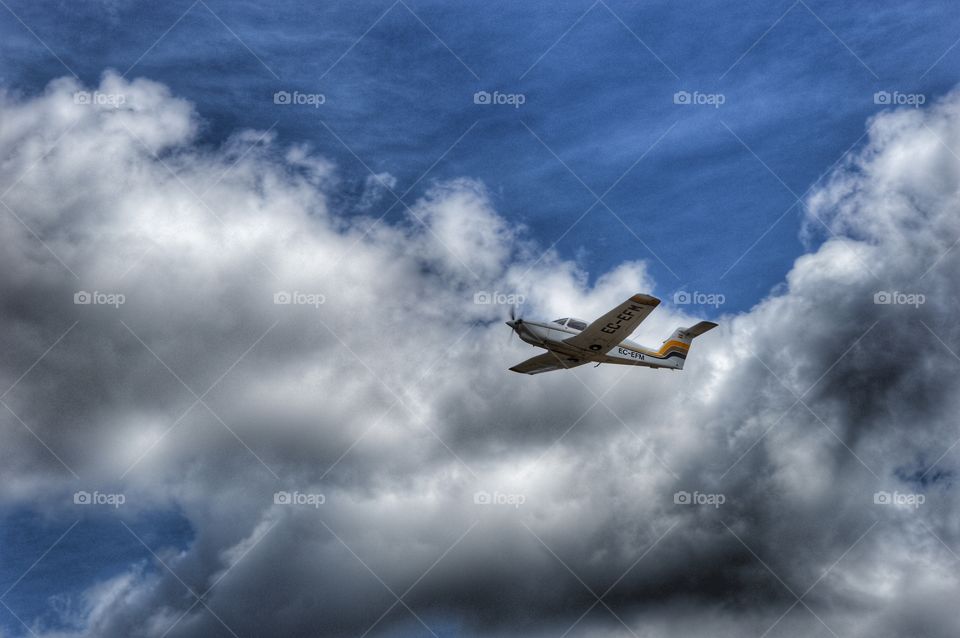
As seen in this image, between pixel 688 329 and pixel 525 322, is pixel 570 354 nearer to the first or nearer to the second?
pixel 525 322

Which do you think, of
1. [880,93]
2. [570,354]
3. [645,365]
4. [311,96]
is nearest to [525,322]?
[570,354]

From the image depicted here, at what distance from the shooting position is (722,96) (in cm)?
9481

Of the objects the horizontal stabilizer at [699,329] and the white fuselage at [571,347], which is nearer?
the white fuselage at [571,347]

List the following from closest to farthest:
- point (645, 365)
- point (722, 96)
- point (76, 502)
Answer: point (76, 502) < point (722, 96) < point (645, 365)

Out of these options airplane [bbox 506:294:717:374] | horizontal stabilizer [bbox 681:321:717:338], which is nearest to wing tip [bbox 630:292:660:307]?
airplane [bbox 506:294:717:374]

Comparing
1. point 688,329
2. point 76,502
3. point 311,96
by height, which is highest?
point 311,96

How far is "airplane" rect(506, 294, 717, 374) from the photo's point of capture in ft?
292

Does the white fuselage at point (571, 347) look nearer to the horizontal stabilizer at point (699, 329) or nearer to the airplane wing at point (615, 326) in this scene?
the airplane wing at point (615, 326)

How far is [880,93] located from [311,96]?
172 ft

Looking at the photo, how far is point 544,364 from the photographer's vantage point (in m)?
101

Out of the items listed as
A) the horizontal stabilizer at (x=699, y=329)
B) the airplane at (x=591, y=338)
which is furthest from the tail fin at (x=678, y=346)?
the airplane at (x=591, y=338)

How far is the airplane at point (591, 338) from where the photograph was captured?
8900cm

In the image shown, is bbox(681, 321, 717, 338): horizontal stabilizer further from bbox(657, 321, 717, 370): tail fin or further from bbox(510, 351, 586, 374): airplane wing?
bbox(510, 351, 586, 374): airplane wing

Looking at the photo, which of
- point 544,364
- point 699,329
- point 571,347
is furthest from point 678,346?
point 571,347
